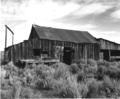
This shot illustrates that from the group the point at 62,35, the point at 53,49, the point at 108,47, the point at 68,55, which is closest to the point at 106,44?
the point at 108,47

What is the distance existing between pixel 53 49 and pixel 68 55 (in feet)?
10.9

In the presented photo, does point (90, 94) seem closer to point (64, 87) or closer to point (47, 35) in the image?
point (64, 87)

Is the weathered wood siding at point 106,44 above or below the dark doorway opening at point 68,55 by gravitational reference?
above

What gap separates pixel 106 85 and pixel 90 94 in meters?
1.20

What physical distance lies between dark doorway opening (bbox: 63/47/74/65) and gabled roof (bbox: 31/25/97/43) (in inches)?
55.3

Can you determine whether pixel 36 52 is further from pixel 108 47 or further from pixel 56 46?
pixel 108 47

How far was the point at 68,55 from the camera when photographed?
23875 mm

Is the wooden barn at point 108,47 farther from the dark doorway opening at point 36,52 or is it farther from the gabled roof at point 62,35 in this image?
the dark doorway opening at point 36,52

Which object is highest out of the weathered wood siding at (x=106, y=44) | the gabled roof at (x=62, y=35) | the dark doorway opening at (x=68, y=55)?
the gabled roof at (x=62, y=35)

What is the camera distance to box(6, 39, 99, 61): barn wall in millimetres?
19845

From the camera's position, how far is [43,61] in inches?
765

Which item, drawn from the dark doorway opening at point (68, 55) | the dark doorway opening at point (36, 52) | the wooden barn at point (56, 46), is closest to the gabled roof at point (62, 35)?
the wooden barn at point (56, 46)

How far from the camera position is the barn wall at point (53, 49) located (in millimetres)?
19845

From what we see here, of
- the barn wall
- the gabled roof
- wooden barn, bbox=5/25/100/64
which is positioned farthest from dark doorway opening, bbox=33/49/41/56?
the gabled roof
